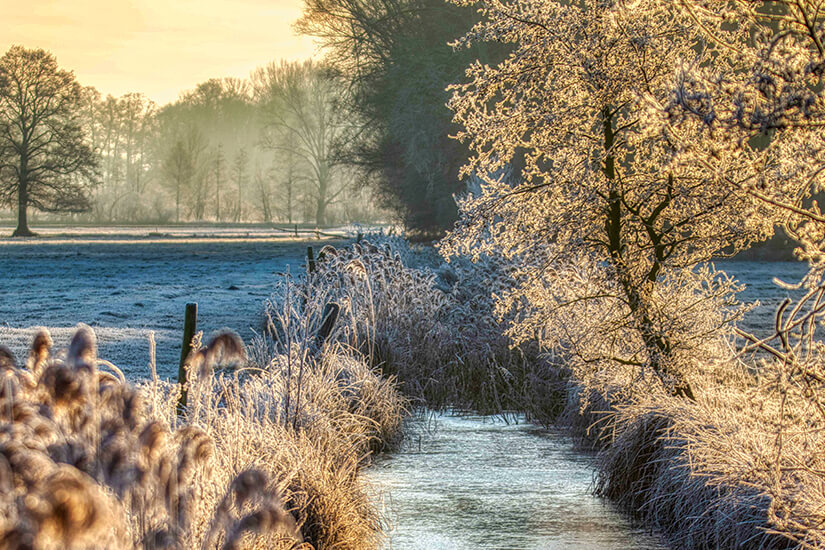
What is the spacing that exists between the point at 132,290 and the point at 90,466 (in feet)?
67.7

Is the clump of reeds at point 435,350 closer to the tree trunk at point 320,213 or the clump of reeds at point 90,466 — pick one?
the clump of reeds at point 90,466

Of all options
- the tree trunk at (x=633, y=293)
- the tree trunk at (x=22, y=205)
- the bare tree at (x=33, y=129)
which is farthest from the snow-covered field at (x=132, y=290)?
the bare tree at (x=33, y=129)

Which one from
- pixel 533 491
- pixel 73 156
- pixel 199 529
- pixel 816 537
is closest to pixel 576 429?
pixel 533 491

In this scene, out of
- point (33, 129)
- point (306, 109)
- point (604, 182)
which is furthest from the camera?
point (306, 109)

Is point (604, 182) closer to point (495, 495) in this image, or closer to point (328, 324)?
point (495, 495)

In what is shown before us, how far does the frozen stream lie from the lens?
7.32 meters

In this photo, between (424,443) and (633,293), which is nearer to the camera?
(633,293)

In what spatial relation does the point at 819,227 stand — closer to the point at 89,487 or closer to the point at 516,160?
the point at 89,487

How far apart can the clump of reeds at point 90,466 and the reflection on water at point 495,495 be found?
3.31 m

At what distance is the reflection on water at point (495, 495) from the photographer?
7125mm

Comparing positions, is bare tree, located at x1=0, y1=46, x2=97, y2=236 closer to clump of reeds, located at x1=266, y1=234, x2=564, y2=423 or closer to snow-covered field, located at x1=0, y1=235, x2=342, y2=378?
snow-covered field, located at x1=0, y1=235, x2=342, y2=378

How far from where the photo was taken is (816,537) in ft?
17.4

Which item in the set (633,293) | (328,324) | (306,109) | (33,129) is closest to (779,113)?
(633,293)

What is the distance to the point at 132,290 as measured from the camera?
23266 mm
